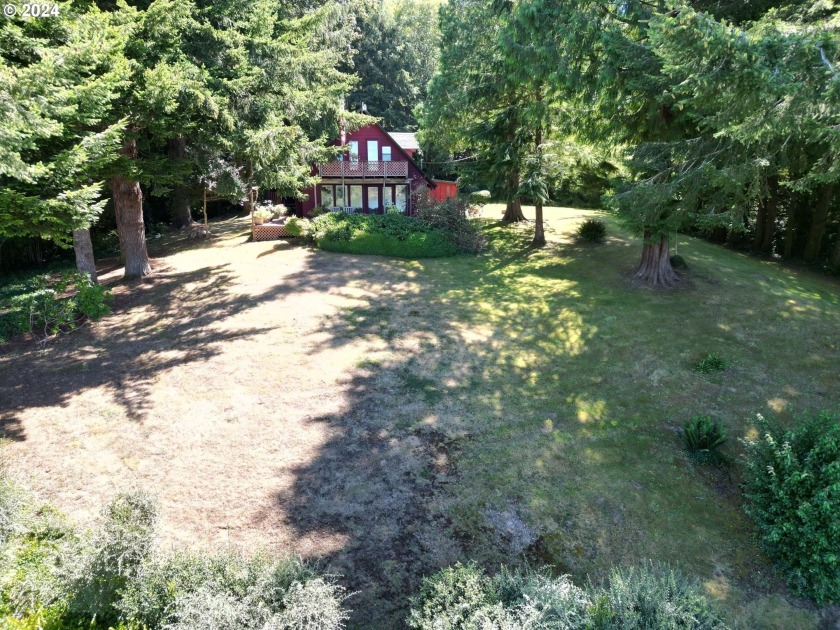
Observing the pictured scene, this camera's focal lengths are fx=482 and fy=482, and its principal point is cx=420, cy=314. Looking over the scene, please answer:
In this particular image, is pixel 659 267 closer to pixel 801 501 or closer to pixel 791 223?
pixel 791 223

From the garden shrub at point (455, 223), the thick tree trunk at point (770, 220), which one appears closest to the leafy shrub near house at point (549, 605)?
the garden shrub at point (455, 223)

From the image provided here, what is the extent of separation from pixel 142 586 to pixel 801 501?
28.0ft

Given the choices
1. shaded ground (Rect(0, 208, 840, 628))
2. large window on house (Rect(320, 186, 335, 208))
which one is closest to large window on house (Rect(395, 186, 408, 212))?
large window on house (Rect(320, 186, 335, 208))

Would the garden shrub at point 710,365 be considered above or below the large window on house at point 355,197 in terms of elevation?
below

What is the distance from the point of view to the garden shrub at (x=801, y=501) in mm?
6320

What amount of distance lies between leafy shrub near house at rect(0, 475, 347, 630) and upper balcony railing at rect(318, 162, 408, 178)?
2679cm

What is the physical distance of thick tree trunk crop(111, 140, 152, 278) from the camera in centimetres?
1759

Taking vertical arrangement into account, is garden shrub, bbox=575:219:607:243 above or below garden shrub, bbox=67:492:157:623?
above

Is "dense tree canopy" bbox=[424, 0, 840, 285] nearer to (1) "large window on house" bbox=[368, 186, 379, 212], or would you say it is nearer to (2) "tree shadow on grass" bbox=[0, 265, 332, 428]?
(1) "large window on house" bbox=[368, 186, 379, 212]

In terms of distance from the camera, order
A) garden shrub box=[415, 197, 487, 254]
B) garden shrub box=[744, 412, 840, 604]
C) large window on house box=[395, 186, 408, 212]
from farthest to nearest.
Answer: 1. large window on house box=[395, 186, 408, 212]
2. garden shrub box=[415, 197, 487, 254]
3. garden shrub box=[744, 412, 840, 604]

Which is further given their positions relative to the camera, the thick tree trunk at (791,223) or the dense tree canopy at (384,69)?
the dense tree canopy at (384,69)

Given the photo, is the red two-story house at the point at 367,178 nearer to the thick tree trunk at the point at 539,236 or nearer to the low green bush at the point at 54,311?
the thick tree trunk at the point at 539,236

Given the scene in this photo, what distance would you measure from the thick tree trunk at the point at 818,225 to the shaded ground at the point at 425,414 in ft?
17.5

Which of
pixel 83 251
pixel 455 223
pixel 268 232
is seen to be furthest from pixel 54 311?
pixel 455 223
